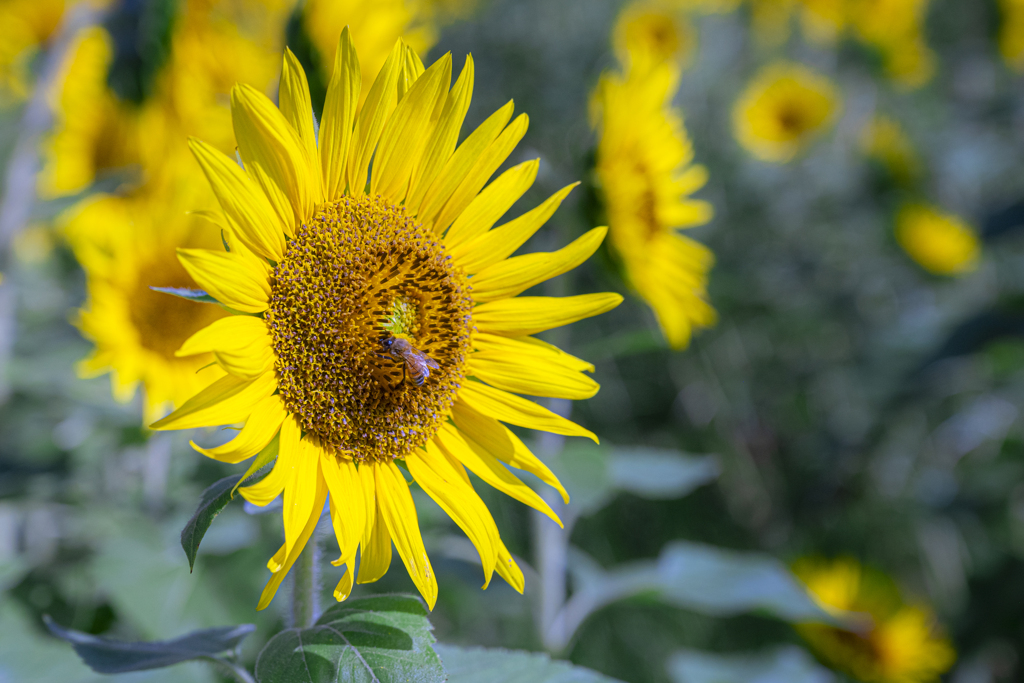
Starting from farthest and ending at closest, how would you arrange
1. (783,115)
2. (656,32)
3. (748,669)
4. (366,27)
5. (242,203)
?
(783,115)
(656,32)
(748,669)
(366,27)
(242,203)

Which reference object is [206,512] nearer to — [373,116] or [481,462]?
[481,462]

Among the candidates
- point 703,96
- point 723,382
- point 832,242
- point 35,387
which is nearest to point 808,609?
point 35,387

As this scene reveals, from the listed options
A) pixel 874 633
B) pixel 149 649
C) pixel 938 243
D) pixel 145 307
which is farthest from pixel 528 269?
pixel 938 243

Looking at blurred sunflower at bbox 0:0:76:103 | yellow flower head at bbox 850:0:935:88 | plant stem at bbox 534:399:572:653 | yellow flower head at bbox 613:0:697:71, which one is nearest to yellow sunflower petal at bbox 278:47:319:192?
plant stem at bbox 534:399:572:653

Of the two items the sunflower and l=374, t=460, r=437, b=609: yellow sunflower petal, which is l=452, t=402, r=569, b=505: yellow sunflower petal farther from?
l=374, t=460, r=437, b=609: yellow sunflower petal

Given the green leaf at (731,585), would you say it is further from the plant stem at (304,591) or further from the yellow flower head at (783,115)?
the yellow flower head at (783,115)
